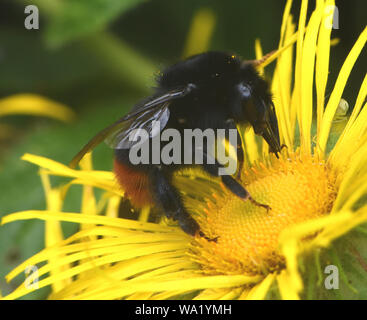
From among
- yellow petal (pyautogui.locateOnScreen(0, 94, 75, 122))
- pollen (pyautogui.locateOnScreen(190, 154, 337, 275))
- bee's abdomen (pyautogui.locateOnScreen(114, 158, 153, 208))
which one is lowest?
pollen (pyautogui.locateOnScreen(190, 154, 337, 275))

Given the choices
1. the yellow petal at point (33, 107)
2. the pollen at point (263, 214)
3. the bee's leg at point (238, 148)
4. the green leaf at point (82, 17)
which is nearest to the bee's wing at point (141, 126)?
the bee's leg at point (238, 148)

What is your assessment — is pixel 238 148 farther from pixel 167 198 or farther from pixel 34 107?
pixel 34 107

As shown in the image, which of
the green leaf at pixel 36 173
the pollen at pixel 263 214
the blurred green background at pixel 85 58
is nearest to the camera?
the pollen at pixel 263 214

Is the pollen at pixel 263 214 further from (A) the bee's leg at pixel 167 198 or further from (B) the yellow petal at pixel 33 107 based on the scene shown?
(B) the yellow petal at pixel 33 107

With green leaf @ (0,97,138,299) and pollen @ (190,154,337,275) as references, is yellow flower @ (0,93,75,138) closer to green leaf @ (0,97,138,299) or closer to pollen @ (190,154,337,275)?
green leaf @ (0,97,138,299)

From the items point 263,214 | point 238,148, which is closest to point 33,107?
point 238,148

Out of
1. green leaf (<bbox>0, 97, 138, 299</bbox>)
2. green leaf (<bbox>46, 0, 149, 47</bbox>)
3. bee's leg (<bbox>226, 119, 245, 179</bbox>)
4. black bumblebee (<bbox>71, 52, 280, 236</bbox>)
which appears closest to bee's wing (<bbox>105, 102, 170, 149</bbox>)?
black bumblebee (<bbox>71, 52, 280, 236</bbox>)

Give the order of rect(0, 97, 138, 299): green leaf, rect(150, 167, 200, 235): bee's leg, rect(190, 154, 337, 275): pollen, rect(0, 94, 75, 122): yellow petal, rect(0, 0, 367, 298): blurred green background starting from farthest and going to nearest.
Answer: rect(0, 94, 75, 122): yellow petal, rect(0, 0, 367, 298): blurred green background, rect(0, 97, 138, 299): green leaf, rect(150, 167, 200, 235): bee's leg, rect(190, 154, 337, 275): pollen
